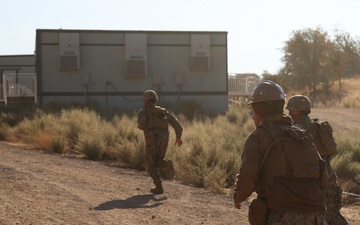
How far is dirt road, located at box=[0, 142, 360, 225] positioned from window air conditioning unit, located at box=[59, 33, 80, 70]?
15.7 m

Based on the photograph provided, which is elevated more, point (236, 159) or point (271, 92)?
point (271, 92)

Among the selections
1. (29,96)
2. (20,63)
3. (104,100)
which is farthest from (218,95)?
(20,63)

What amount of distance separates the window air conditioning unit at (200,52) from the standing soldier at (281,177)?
27835 millimetres

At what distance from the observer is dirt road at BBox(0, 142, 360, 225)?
10.5m

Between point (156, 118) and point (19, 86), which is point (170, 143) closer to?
point (156, 118)

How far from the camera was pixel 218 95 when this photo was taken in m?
33.9

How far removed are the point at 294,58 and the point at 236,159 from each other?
3963 centimetres

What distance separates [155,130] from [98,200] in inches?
65.2

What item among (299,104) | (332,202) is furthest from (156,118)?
(332,202)

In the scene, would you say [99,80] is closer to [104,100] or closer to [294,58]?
[104,100]

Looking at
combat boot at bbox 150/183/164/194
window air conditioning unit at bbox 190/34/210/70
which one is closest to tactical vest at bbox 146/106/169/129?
combat boot at bbox 150/183/164/194

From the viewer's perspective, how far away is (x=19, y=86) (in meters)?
33.3

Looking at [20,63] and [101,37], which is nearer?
[101,37]

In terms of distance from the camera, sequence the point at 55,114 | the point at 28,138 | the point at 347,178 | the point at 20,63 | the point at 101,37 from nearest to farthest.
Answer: the point at 347,178 → the point at 28,138 → the point at 55,114 → the point at 101,37 → the point at 20,63
